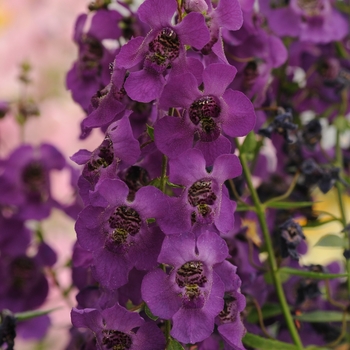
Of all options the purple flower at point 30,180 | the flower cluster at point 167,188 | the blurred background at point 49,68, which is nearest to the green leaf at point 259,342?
the flower cluster at point 167,188

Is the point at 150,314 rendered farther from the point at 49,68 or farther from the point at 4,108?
the point at 49,68

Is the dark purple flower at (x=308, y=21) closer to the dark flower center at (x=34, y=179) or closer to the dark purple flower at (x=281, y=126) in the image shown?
the dark purple flower at (x=281, y=126)

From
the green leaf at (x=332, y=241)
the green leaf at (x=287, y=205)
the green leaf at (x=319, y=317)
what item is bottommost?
the green leaf at (x=319, y=317)

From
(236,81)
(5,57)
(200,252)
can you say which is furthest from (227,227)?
(5,57)

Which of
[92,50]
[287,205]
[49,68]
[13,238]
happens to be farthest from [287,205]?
[49,68]

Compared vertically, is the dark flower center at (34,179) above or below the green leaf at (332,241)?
below

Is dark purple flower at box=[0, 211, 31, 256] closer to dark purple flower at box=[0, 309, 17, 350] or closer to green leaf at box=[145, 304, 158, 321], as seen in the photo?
dark purple flower at box=[0, 309, 17, 350]

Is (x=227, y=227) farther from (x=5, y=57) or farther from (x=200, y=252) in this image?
(x=5, y=57)
